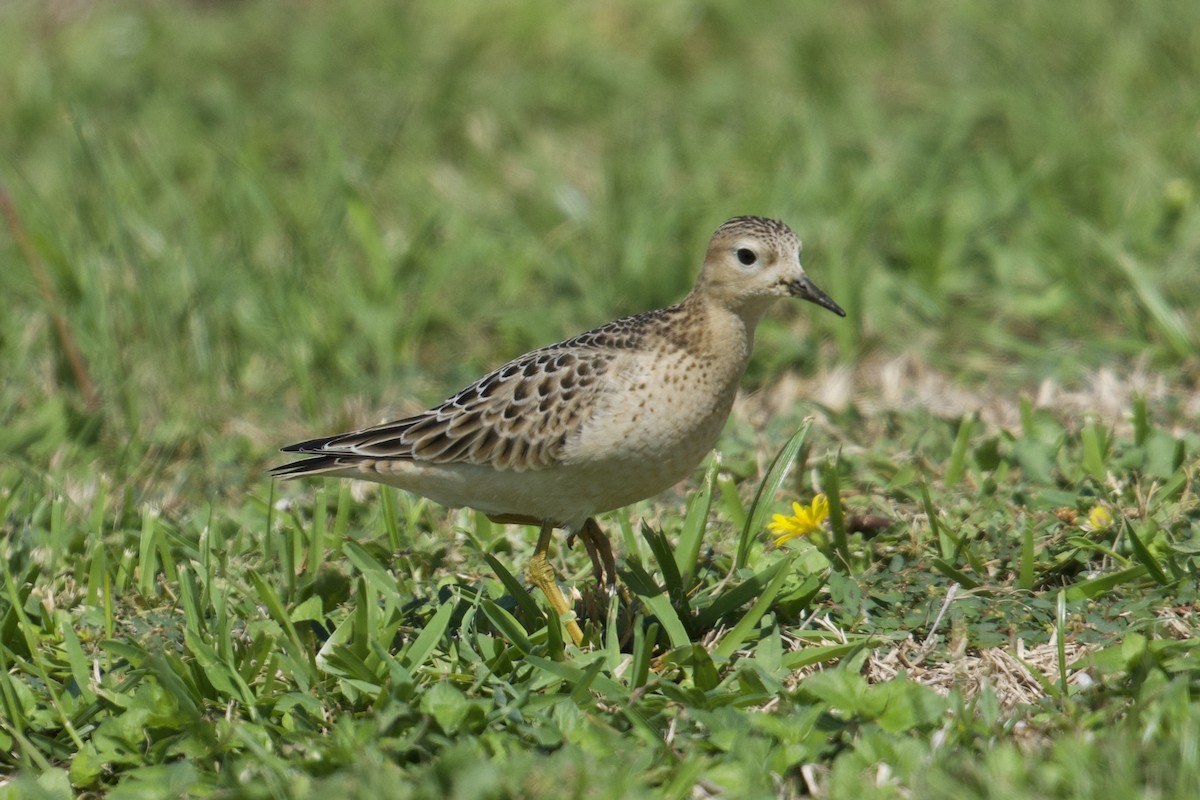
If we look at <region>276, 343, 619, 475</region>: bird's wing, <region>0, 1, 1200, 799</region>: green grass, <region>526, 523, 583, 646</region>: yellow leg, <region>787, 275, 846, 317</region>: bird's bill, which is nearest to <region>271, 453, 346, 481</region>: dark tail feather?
<region>276, 343, 619, 475</region>: bird's wing

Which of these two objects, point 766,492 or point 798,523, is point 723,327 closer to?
point 766,492

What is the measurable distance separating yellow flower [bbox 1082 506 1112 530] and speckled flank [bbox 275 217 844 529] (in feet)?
4.29

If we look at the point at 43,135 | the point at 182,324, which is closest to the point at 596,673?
the point at 182,324

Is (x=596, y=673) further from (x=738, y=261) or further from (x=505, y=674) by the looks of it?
(x=738, y=261)

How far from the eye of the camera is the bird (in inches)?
190

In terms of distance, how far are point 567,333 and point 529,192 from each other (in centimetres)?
174

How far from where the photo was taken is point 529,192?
9031 millimetres

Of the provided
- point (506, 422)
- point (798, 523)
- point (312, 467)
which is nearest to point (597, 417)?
point (506, 422)

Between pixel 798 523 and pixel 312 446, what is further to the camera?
pixel 312 446

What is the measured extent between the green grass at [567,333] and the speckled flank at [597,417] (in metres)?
0.31

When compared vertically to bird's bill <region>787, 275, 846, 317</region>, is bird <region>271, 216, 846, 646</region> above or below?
below

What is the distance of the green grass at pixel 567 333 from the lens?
4.23 m

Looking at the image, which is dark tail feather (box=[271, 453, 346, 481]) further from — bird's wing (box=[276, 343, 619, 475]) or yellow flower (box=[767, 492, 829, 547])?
yellow flower (box=[767, 492, 829, 547])

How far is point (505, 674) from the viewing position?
15.2ft
